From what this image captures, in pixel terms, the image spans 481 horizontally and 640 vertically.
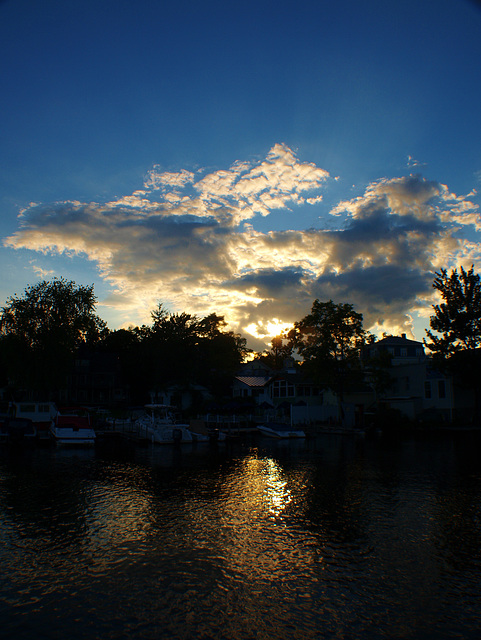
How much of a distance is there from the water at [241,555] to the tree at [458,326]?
31821 mm

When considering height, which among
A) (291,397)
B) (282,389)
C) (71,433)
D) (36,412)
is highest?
(282,389)

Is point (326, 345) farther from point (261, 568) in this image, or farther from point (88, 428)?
point (261, 568)

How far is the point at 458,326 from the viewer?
5697 cm

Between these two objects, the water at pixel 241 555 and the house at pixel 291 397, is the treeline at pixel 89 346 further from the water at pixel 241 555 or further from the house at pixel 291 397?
the water at pixel 241 555

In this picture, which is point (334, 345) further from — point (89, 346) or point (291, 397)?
point (89, 346)

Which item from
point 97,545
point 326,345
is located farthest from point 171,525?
point 326,345

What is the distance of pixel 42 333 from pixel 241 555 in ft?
171

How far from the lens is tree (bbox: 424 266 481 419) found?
54.6 m

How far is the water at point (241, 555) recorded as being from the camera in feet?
31.0

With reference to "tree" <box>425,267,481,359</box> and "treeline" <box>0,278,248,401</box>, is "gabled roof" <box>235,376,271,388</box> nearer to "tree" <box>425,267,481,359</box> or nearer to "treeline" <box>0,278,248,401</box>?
"treeline" <box>0,278,248,401</box>

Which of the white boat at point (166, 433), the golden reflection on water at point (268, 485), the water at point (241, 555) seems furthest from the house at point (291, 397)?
the water at point (241, 555)

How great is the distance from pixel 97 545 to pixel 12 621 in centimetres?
459

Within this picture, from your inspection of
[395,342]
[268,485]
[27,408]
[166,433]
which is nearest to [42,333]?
[27,408]

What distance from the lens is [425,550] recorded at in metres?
13.4
